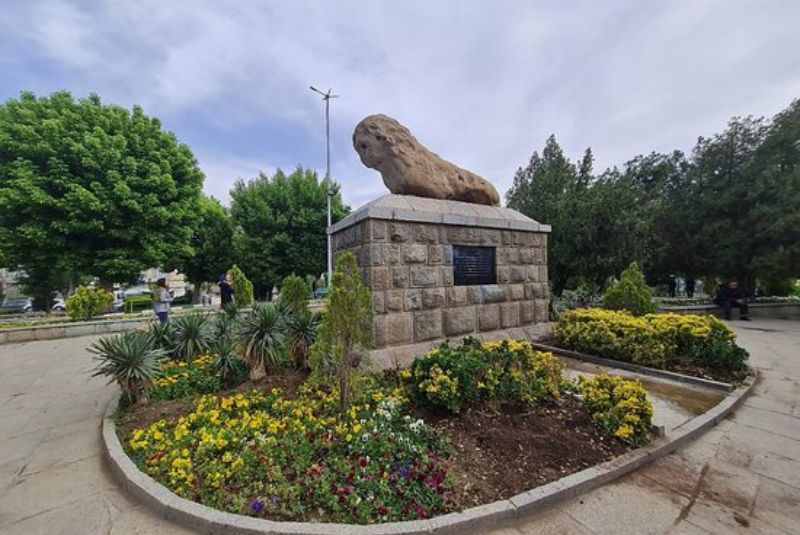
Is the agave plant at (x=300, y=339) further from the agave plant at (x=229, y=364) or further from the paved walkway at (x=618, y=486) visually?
the paved walkway at (x=618, y=486)

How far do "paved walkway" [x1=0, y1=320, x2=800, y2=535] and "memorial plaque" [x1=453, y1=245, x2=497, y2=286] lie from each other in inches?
148

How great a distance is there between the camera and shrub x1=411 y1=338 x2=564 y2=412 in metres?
3.70

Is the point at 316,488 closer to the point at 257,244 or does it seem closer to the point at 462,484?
the point at 462,484

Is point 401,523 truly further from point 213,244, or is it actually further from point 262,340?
point 213,244

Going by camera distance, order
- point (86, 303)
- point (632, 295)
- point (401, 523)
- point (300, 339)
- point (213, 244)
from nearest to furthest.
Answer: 1. point (401, 523)
2. point (300, 339)
3. point (632, 295)
4. point (86, 303)
5. point (213, 244)

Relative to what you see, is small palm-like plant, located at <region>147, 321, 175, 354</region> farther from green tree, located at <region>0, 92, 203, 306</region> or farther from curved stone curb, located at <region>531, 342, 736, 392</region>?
green tree, located at <region>0, 92, 203, 306</region>

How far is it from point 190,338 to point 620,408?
6.48 meters

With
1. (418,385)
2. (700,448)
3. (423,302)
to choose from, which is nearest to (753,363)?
(700,448)

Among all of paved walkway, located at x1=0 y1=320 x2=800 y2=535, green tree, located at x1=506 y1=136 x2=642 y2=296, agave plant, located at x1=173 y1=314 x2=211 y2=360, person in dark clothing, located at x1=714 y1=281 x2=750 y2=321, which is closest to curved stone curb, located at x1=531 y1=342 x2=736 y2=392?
paved walkway, located at x1=0 y1=320 x2=800 y2=535

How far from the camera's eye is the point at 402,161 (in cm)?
630

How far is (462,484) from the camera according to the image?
8.89 feet

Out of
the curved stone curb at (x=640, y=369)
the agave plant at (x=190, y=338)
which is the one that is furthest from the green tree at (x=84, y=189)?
the curved stone curb at (x=640, y=369)

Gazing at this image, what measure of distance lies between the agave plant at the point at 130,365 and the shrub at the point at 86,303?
400 inches

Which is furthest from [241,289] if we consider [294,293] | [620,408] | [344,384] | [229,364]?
[620,408]
